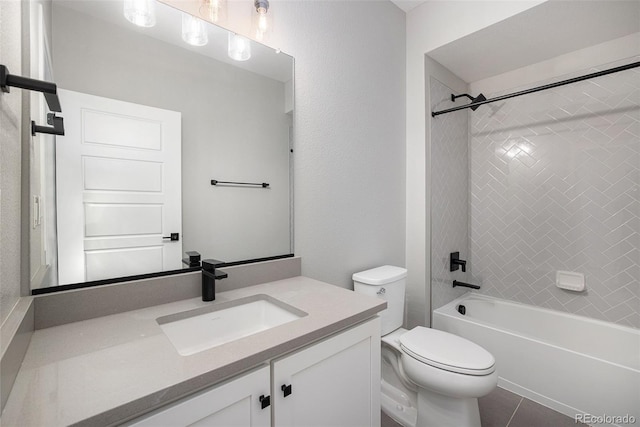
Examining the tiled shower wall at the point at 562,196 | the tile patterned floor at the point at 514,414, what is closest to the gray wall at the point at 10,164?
the tile patterned floor at the point at 514,414

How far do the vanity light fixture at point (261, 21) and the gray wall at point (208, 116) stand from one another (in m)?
A: 0.20

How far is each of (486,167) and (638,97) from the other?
1004 mm

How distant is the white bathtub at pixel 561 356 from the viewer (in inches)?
61.8

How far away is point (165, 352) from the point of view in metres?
0.73

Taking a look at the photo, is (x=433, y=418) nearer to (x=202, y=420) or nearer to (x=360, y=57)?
(x=202, y=420)

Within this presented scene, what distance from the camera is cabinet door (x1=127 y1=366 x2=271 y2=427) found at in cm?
61

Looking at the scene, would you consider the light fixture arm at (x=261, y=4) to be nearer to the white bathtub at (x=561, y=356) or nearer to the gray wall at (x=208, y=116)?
the gray wall at (x=208, y=116)

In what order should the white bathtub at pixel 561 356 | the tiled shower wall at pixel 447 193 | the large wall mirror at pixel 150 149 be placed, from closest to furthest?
the large wall mirror at pixel 150 149
the white bathtub at pixel 561 356
the tiled shower wall at pixel 447 193

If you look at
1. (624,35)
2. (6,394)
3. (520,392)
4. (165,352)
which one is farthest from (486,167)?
(6,394)

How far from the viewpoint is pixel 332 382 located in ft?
3.12

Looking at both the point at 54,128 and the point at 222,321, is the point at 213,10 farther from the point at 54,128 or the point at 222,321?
the point at 222,321

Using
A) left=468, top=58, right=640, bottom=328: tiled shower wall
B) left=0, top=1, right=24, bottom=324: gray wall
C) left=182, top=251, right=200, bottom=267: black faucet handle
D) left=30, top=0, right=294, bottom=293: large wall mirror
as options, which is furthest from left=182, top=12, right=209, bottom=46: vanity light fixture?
left=468, top=58, right=640, bottom=328: tiled shower wall

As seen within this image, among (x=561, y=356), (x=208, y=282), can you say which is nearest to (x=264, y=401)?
(x=208, y=282)

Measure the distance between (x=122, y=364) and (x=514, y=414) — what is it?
209 centimetres
